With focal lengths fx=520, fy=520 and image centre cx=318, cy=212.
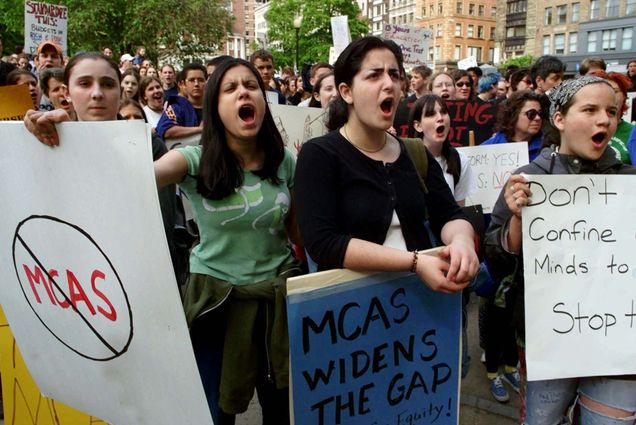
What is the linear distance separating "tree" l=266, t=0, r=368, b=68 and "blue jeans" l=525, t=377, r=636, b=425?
137ft

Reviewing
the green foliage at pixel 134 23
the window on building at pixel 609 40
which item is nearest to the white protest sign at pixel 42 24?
the green foliage at pixel 134 23

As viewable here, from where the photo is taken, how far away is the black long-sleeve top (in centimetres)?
165

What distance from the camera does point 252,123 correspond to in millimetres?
1917

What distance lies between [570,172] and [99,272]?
164cm

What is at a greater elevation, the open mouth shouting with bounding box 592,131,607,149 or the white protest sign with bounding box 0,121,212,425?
the open mouth shouting with bounding box 592,131,607,149

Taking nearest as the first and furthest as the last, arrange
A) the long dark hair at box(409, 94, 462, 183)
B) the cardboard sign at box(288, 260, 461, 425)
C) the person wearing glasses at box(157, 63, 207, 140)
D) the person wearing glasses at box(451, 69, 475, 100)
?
the cardboard sign at box(288, 260, 461, 425) < the long dark hair at box(409, 94, 462, 183) < the person wearing glasses at box(157, 63, 207, 140) < the person wearing glasses at box(451, 69, 475, 100)

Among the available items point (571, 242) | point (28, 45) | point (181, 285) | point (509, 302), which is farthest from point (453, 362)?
point (28, 45)

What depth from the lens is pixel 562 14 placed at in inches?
1897

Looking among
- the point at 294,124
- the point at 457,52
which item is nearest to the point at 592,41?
the point at 457,52

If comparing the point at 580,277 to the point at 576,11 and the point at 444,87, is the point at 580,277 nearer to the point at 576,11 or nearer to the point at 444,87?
the point at 444,87

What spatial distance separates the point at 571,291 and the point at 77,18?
2746cm

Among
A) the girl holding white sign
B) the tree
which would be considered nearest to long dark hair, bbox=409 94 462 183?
the girl holding white sign

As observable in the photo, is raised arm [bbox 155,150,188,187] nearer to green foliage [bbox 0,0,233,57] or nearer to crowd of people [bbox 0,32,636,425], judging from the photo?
crowd of people [bbox 0,32,636,425]

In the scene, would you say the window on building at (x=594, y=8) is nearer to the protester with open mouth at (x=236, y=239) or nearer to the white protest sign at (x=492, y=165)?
the white protest sign at (x=492, y=165)
